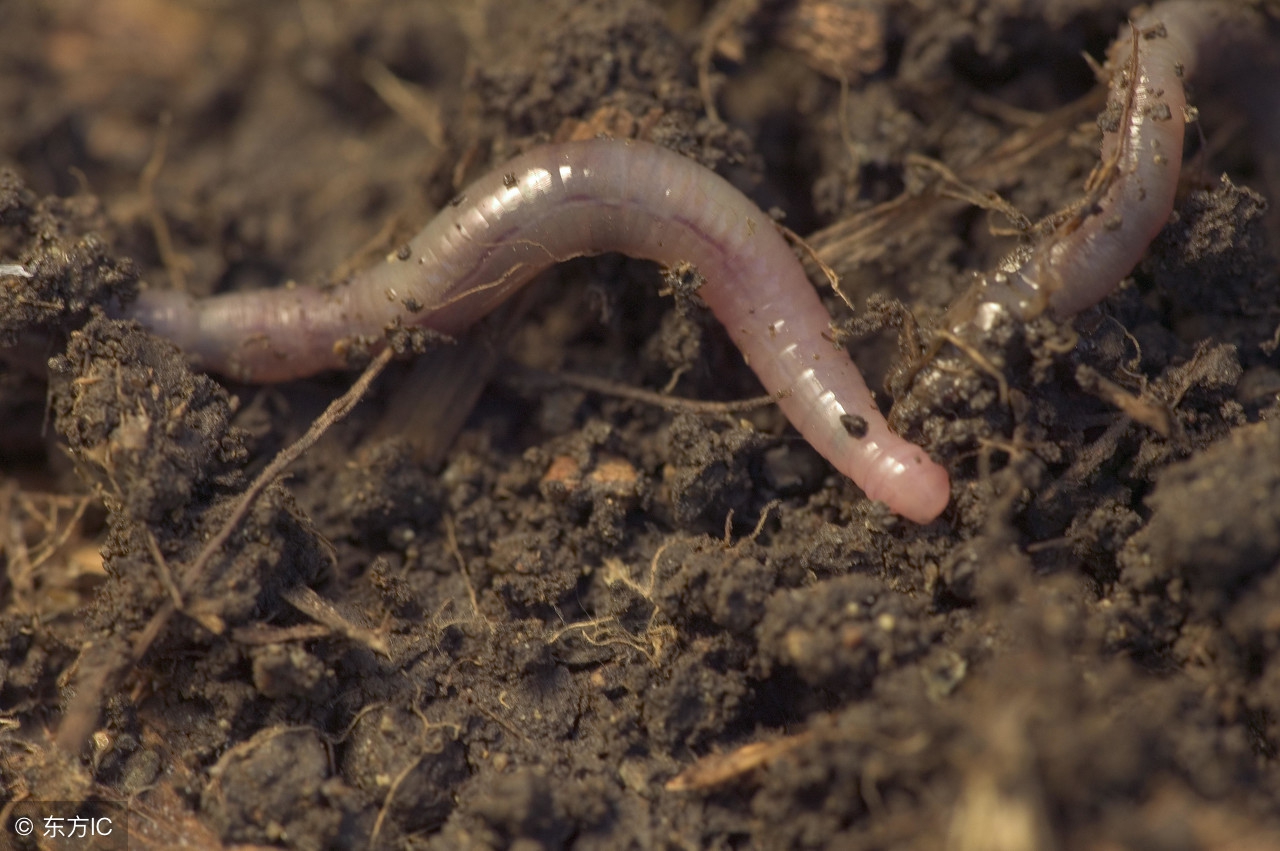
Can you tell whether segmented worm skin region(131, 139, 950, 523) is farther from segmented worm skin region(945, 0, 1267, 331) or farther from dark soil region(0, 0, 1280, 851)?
segmented worm skin region(945, 0, 1267, 331)

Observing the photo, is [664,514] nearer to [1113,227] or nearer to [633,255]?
[633,255]

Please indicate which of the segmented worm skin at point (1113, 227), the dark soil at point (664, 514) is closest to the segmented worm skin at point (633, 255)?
the dark soil at point (664, 514)

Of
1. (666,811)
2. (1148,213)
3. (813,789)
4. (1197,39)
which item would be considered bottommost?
(666,811)

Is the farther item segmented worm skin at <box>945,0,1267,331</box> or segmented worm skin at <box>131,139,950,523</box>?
segmented worm skin at <box>131,139,950,523</box>

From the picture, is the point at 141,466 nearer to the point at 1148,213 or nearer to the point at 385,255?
the point at 385,255

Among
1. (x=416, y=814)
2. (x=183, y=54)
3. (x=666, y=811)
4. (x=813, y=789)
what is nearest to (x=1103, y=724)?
→ (x=813, y=789)

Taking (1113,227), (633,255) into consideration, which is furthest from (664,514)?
(1113,227)

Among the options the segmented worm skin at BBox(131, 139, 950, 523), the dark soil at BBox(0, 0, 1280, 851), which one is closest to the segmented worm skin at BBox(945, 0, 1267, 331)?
the dark soil at BBox(0, 0, 1280, 851)
